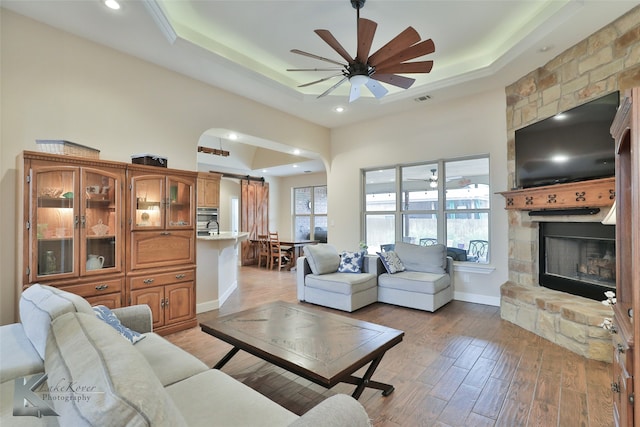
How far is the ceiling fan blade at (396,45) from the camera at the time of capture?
2477 millimetres

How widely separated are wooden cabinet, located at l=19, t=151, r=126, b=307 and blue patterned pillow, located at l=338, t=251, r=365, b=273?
9.84 ft

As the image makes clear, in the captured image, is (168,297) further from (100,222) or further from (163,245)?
(100,222)

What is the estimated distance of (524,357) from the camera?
→ 289 centimetres

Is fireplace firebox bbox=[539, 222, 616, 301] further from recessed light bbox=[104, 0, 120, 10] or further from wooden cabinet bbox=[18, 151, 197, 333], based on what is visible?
recessed light bbox=[104, 0, 120, 10]

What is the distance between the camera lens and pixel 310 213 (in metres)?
9.93

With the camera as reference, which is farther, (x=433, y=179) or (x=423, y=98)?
(x=433, y=179)

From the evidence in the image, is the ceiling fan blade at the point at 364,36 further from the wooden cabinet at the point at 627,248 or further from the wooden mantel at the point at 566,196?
the wooden mantel at the point at 566,196

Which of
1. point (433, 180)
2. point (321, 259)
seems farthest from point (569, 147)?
point (321, 259)

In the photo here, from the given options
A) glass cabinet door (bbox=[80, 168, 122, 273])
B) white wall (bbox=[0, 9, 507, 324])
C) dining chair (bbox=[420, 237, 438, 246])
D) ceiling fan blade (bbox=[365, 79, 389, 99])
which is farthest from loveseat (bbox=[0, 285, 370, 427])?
dining chair (bbox=[420, 237, 438, 246])

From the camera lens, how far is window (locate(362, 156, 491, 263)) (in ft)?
16.2

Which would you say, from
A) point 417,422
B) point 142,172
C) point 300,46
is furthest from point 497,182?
point 142,172

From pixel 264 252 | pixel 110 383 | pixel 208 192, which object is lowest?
pixel 264 252

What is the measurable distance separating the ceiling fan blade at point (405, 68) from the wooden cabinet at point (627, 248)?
1.84 meters

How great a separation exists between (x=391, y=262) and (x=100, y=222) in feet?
12.6
